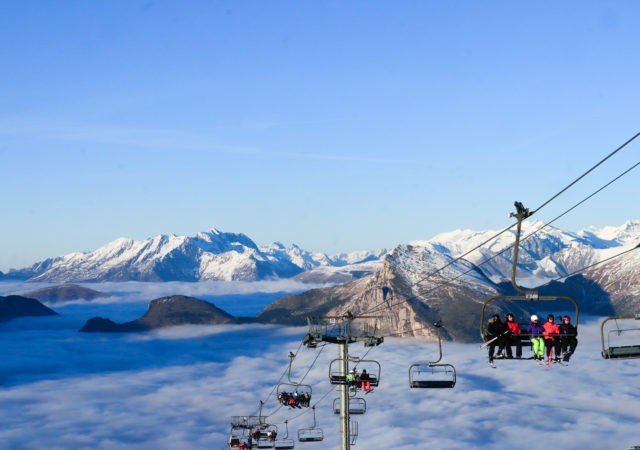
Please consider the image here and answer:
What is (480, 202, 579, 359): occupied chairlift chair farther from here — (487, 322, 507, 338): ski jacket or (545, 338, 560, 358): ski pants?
(545, 338, 560, 358): ski pants

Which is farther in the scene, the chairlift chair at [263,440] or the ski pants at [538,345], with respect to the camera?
the chairlift chair at [263,440]

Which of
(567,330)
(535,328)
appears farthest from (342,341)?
(567,330)

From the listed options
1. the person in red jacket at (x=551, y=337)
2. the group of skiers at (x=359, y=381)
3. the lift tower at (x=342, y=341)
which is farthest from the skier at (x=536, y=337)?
the group of skiers at (x=359, y=381)

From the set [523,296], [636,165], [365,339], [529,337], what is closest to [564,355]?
[529,337]

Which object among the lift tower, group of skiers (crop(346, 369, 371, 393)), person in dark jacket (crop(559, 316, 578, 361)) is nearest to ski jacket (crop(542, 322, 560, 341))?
person in dark jacket (crop(559, 316, 578, 361))

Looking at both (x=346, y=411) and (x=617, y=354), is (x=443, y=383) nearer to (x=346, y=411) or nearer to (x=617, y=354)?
(x=346, y=411)

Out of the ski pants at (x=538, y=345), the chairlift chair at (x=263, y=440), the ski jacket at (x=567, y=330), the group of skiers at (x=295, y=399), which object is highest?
the ski jacket at (x=567, y=330)

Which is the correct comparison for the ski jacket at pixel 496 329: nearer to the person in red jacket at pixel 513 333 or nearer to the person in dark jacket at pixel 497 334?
the person in dark jacket at pixel 497 334
